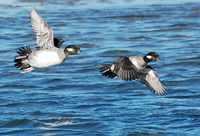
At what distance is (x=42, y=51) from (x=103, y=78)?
521cm

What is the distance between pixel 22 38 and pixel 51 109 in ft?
26.9

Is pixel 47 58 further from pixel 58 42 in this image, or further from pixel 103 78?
pixel 103 78

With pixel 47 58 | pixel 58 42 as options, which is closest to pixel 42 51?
pixel 47 58

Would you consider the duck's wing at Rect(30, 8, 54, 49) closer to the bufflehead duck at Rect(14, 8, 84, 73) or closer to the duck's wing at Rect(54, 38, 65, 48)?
the bufflehead duck at Rect(14, 8, 84, 73)

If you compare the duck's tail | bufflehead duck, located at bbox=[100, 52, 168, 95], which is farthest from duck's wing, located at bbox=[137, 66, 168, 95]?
the duck's tail

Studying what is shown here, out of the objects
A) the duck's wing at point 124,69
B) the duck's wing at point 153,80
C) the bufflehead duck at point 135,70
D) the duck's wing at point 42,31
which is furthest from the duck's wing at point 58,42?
the duck's wing at point 153,80

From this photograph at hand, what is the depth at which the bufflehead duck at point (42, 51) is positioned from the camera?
762 cm

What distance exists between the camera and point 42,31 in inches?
324

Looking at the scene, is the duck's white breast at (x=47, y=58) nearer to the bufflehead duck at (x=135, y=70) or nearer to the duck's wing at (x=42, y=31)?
the duck's wing at (x=42, y=31)

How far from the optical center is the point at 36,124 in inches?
375

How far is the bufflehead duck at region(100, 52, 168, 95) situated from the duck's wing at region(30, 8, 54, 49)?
909 millimetres

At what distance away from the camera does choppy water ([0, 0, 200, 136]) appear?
9.44m

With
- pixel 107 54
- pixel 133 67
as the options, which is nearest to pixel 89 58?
pixel 107 54

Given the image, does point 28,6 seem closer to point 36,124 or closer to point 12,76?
point 12,76
